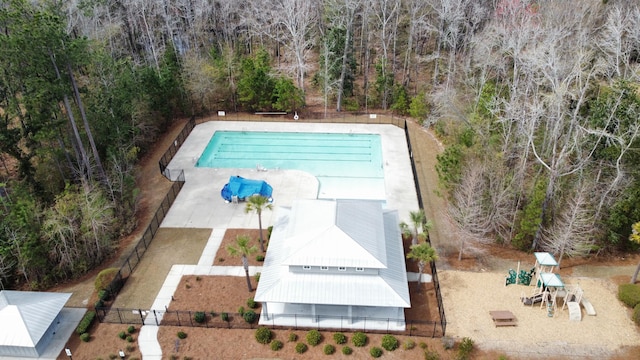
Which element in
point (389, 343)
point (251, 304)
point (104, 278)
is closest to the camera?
point (389, 343)

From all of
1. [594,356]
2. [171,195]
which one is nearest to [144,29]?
[171,195]

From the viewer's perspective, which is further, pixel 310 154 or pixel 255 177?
pixel 310 154

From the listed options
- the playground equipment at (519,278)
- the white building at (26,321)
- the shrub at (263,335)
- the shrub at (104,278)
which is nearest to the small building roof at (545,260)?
the playground equipment at (519,278)

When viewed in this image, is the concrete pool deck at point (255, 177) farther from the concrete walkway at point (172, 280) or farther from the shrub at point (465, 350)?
the shrub at point (465, 350)

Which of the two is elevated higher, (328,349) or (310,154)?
(310,154)

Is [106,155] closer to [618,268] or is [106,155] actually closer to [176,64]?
[176,64]

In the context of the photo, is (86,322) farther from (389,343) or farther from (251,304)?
(389,343)

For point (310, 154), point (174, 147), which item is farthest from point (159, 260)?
point (310, 154)
